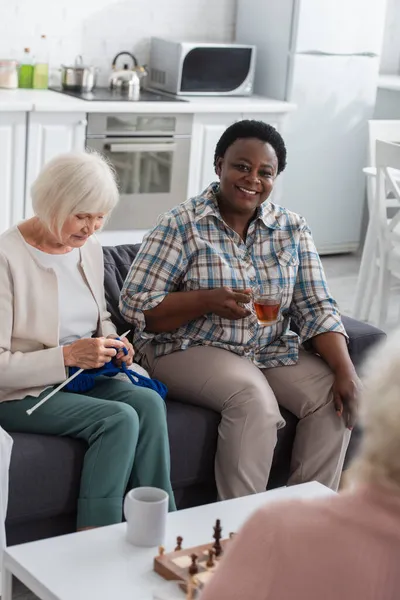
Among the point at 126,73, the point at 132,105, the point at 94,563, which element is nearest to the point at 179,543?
the point at 94,563

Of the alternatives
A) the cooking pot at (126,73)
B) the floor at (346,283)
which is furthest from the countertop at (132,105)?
the floor at (346,283)

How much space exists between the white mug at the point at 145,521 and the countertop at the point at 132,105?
114 inches

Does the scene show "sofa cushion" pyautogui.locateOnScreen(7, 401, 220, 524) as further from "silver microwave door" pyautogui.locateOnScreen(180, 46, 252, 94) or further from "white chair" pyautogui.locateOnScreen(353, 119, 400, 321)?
"silver microwave door" pyautogui.locateOnScreen(180, 46, 252, 94)

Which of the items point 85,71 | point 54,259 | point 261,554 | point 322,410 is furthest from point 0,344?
point 85,71

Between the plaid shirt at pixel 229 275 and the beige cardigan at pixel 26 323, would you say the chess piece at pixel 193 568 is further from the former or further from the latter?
the plaid shirt at pixel 229 275

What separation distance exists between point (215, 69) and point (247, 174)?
273 centimetres

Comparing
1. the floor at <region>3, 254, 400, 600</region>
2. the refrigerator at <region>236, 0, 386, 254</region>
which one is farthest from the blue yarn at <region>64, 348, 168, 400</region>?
the refrigerator at <region>236, 0, 386, 254</region>

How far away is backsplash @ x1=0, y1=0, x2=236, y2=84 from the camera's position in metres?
5.10

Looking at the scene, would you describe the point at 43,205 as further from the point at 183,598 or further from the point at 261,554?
the point at 261,554

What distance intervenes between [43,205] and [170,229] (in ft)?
1.36

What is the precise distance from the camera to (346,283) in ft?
17.7

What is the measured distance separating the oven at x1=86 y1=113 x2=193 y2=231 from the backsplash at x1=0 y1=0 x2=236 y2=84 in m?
0.60

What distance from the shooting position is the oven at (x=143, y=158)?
488 centimetres

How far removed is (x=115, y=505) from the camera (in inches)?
92.2
